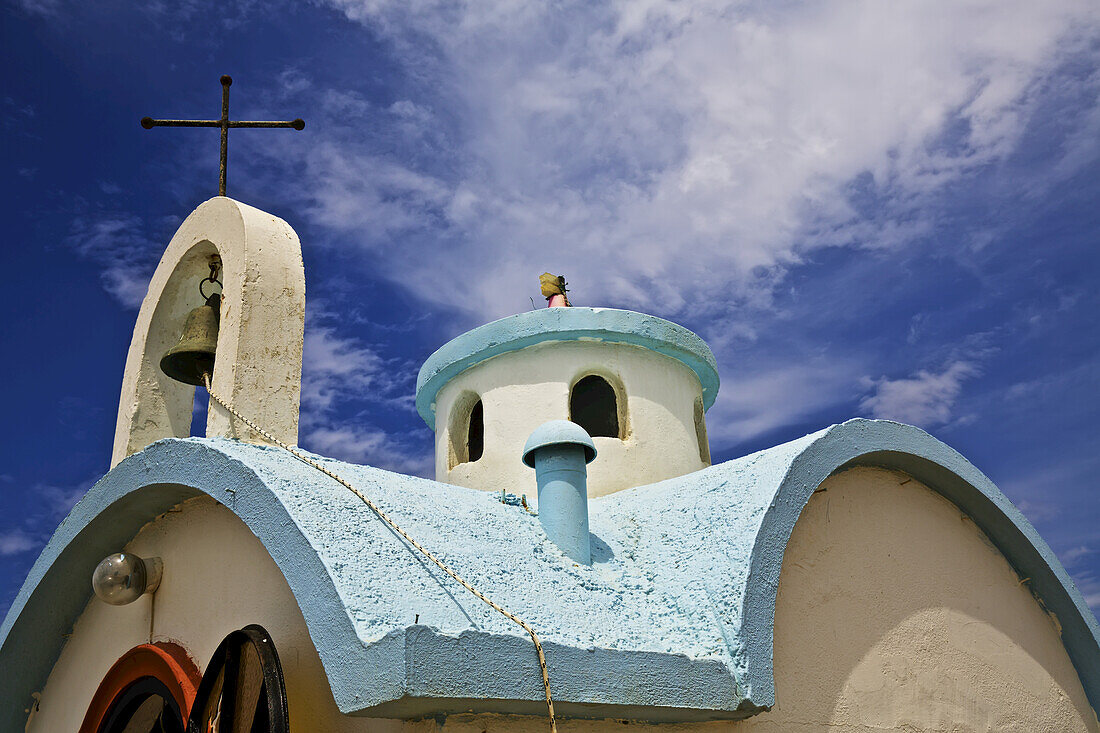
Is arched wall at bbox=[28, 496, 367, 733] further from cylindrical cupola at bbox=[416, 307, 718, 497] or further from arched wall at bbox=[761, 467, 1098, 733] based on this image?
cylindrical cupola at bbox=[416, 307, 718, 497]

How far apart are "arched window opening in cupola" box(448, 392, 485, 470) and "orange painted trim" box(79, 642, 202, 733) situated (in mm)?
3200

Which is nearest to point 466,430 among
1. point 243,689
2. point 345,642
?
point 243,689

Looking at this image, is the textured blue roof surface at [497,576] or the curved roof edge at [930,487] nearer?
the textured blue roof surface at [497,576]

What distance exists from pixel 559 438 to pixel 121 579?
2.24 m

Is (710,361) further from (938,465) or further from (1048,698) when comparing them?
(1048,698)

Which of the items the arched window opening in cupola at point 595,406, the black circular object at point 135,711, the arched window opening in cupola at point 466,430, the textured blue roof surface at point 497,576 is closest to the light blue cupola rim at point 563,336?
the arched window opening in cupola at point 466,430

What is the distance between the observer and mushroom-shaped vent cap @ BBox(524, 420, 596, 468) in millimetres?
4637

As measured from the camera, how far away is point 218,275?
5.55 metres

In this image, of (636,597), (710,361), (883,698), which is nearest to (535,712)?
(636,597)

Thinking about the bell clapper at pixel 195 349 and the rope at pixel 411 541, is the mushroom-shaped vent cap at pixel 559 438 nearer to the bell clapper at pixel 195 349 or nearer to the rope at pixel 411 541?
the rope at pixel 411 541

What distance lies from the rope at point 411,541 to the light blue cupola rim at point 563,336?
2752 millimetres

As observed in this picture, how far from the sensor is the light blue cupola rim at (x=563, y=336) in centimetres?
687

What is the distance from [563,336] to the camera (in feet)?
22.6

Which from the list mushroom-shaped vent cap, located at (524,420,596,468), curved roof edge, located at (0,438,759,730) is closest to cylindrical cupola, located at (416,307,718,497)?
mushroom-shaped vent cap, located at (524,420,596,468)
